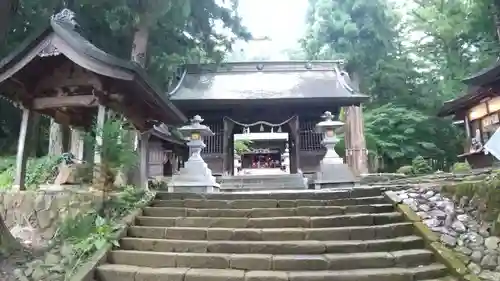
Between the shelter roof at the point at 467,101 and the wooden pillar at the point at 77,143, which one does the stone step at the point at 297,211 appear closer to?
the wooden pillar at the point at 77,143

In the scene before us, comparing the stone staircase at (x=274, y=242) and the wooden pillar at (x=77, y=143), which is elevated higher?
the wooden pillar at (x=77, y=143)

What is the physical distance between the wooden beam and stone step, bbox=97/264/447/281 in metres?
4.03

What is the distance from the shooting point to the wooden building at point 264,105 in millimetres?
14602

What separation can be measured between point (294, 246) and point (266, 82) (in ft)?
39.3

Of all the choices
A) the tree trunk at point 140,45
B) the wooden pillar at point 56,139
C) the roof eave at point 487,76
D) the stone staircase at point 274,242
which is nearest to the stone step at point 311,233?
the stone staircase at point 274,242

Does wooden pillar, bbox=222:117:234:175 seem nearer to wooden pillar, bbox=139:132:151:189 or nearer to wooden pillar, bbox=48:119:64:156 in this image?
wooden pillar, bbox=139:132:151:189

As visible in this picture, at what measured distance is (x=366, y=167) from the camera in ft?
54.7

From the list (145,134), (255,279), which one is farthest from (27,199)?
(255,279)

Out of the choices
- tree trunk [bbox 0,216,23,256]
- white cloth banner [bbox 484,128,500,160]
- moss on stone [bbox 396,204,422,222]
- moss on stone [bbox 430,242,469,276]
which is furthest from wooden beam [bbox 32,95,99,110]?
white cloth banner [bbox 484,128,500,160]

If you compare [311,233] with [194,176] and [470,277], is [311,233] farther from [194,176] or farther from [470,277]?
[194,176]

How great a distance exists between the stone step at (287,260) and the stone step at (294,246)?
14 centimetres

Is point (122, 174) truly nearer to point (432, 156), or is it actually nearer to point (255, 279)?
point (255, 279)

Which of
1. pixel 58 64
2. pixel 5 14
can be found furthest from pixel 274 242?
pixel 58 64

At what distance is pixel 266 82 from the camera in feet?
54.3
